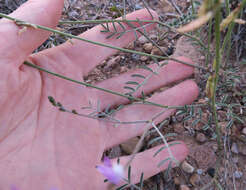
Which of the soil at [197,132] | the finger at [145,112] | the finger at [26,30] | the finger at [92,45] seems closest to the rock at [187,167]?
the soil at [197,132]

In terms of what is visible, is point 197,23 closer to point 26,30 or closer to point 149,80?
point 26,30

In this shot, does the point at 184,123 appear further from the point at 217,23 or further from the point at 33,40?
the point at 217,23

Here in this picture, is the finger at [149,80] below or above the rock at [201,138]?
above

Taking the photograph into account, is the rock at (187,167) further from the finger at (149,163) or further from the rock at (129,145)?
the rock at (129,145)

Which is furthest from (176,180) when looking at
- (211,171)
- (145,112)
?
(145,112)

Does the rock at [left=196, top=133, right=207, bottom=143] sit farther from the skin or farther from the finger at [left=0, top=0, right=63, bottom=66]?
the finger at [left=0, top=0, right=63, bottom=66]

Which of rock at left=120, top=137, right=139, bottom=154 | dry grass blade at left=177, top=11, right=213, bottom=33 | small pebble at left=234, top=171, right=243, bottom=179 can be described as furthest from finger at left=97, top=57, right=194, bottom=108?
dry grass blade at left=177, top=11, right=213, bottom=33

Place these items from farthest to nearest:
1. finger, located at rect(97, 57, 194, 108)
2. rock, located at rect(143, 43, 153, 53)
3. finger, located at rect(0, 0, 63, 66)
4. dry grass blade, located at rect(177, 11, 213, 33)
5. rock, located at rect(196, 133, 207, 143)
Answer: rock, located at rect(143, 43, 153, 53)
finger, located at rect(97, 57, 194, 108)
rock, located at rect(196, 133, 207, 143)
finger, located at rect(0, 0, 63, 66)
dry grass blade, located at rect(177, 11, 213, 33)
